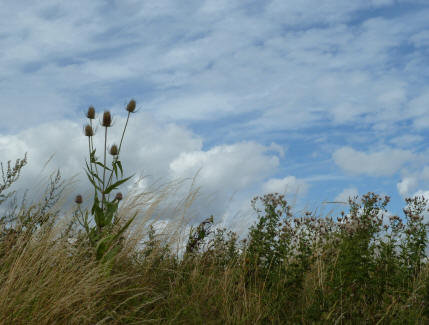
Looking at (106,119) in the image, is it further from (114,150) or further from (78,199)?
(78,199)

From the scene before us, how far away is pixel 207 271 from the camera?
17.5 feet

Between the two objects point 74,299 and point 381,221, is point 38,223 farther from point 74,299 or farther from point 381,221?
point 381,221

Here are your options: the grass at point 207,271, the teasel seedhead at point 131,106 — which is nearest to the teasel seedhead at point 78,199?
the grass at point 207,271

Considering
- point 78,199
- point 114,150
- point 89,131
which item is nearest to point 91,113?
point 89,131

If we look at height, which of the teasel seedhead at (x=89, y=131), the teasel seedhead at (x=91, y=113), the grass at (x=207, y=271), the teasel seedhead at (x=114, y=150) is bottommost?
the grass at (x=207, y=271)

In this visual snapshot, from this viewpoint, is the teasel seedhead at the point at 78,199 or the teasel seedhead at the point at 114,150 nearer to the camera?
the teasel seedhead at the point at 114,150

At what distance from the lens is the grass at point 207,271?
389cm

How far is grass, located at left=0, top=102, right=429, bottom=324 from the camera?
3.89m

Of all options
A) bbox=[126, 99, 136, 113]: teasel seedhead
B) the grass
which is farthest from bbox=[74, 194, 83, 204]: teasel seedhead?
bbox=[126, 99, 136, 113]: teasel seedhead

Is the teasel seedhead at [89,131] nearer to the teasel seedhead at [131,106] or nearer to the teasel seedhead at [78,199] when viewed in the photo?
the teasel seedhead at [131,106]

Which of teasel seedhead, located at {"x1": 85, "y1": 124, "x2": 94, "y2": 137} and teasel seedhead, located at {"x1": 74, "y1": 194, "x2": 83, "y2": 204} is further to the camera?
teasel seedhead, located at {"x1": 74, "y1": 194, "x2": 83, "y2": 204}

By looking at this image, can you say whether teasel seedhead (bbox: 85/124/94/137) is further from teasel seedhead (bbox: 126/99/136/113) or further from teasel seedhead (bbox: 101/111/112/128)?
teasel seedhead (bbox: 126/99/136/113)

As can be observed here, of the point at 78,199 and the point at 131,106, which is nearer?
the point at 131,106

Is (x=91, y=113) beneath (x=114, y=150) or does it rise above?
above
